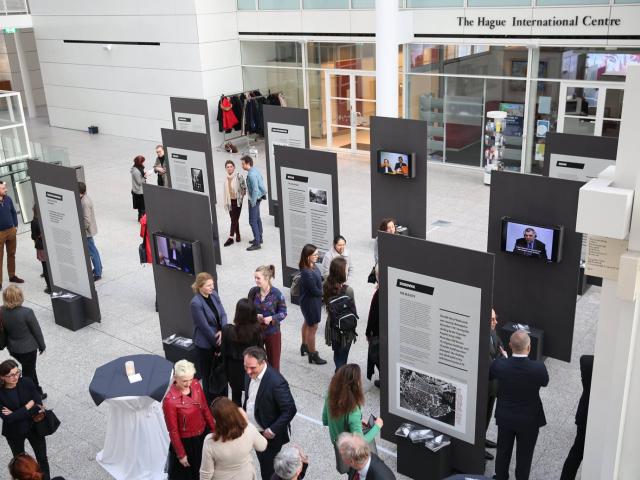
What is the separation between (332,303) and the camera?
723cm

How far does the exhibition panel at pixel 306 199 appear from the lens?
A: 952 cm

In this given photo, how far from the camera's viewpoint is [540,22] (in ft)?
49.1

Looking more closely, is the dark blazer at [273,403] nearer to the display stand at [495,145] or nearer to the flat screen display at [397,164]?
the flat screen display at [397,164]

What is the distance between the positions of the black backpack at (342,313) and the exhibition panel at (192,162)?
4.72 meters

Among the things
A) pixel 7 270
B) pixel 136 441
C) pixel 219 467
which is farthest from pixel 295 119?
pixel 219 467

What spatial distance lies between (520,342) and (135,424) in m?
3.62

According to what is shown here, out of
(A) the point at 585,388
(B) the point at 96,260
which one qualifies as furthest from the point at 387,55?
(A) the point at 585,388

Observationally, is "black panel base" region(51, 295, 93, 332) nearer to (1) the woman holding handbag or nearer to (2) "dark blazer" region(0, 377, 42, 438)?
(2) "dark blazer" region(0, 377, 42, 438)

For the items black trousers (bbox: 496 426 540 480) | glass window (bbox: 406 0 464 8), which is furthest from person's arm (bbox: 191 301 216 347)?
glass window (bbox: 406 0 464 8)

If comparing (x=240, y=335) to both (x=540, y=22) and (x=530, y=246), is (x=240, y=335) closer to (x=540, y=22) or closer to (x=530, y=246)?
(x=530, y=246)

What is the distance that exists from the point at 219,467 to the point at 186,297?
385 cm

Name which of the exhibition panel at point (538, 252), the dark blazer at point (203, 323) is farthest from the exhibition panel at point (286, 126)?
the dark blazer at point (203, 323)

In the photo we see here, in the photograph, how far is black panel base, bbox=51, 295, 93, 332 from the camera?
31.5ft

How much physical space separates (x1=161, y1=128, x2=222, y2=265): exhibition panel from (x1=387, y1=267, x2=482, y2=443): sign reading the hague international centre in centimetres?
599
